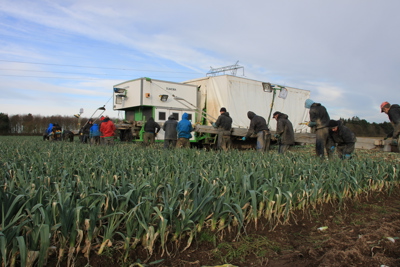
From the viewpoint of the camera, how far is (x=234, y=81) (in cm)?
1338

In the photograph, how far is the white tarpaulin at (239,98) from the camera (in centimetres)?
1327

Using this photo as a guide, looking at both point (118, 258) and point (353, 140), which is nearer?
point (118, 258)

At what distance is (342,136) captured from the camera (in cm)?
788

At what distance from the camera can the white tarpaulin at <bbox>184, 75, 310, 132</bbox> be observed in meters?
13.3

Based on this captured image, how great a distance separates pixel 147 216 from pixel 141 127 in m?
11.2

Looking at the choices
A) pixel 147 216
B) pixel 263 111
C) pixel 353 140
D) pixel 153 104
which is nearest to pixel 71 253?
pixel 147 216

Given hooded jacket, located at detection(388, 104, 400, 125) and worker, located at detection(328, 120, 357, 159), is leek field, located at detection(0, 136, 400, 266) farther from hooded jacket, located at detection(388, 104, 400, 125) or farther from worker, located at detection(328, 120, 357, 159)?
worker, located at detection(328, 120, 357, 159)

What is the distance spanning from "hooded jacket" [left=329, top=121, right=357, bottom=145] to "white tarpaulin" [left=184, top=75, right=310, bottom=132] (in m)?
5.72

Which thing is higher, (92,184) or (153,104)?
(153,104)

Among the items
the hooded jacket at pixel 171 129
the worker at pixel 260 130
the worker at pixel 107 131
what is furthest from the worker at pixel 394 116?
the worker at pixel 107 131

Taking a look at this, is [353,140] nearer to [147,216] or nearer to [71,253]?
[147,216]

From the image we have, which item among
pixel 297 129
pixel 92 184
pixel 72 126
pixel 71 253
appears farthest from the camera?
pixel 72 126

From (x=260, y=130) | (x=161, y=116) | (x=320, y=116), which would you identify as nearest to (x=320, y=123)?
(x=320, y=116)

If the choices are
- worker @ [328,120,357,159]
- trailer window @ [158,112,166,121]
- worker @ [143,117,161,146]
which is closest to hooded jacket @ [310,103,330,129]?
worker @ [328,120,357,159]
